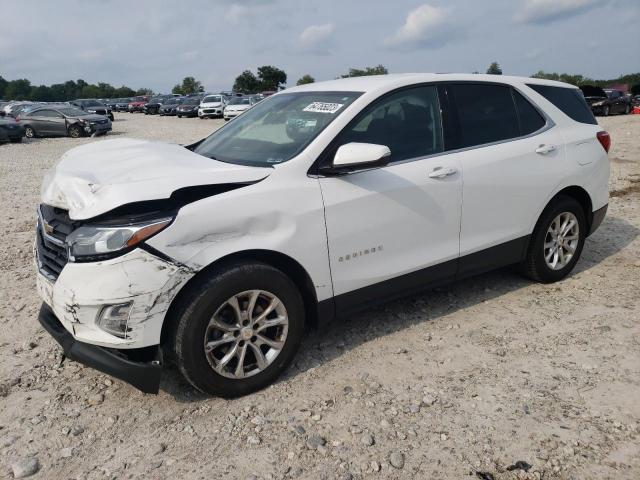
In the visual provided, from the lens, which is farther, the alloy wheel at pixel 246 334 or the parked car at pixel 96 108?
the parked car at pixel 96 108

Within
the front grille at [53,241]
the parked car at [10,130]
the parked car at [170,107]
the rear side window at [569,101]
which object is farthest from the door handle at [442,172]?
the parked car at [170,107]

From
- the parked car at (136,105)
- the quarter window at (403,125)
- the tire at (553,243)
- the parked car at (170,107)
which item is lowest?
the tire at (553,243)

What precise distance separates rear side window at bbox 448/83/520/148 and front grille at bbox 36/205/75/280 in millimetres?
2654

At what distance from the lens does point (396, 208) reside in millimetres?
3428

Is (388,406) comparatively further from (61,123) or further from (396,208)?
(61,123)

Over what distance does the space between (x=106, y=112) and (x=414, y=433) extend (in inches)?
1328

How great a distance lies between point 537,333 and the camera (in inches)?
150

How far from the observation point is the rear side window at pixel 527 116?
4.26 m

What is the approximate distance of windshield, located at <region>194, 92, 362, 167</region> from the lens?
3.33 metres

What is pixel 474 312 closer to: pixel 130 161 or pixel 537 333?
pixel 537 333

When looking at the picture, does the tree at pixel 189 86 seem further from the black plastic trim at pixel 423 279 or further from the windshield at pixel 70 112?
the black plastic trim at pixel 423 279

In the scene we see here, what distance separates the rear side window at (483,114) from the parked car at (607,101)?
83.6 ft

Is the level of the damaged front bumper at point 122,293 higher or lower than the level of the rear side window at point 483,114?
lower

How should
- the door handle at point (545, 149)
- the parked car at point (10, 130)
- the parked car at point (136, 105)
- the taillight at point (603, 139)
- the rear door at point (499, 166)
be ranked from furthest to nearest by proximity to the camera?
the parked car at point (136, 105) < the parked car at point (10, 130) < the taillight at point (603, 139) < the door handle at point (545, 149) < the rear door at point (499, 166)
